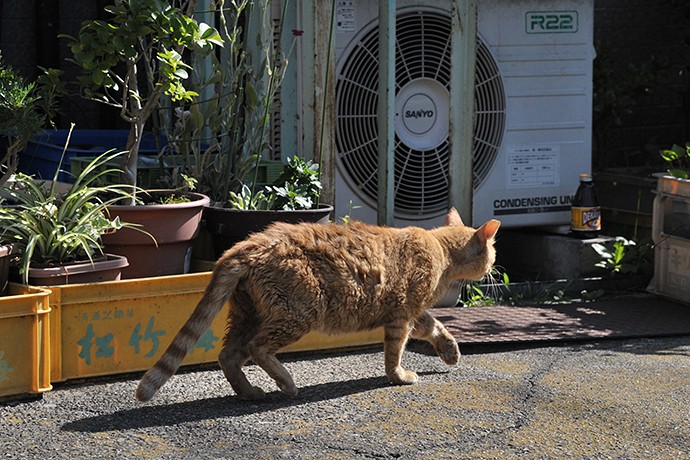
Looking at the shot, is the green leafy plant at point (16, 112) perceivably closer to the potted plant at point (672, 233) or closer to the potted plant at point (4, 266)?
the potted plant at point (4, 266)

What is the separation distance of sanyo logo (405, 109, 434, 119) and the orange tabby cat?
1807mm

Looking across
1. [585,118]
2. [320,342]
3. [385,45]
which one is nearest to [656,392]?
[320,342]

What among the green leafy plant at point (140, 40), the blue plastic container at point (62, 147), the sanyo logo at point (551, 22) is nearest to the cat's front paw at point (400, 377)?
the green leafy plant at point (140, 40)

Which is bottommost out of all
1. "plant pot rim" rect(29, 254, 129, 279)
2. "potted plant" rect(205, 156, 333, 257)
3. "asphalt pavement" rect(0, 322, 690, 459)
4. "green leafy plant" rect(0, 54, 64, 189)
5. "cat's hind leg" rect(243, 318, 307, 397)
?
"asphalt pavement" rect(0, 322, 690, 459)

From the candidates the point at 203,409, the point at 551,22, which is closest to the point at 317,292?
the point at 203,409

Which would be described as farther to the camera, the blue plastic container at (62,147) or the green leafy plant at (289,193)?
the blue plastic container at (62,147)

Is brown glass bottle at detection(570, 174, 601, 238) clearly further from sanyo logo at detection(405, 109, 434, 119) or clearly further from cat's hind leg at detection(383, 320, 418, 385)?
cat's hind leg at detection(383, 320, 418, 385)

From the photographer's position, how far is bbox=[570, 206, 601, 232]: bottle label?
745 centimetres

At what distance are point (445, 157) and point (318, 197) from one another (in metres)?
1.37

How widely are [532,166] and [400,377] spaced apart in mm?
2786

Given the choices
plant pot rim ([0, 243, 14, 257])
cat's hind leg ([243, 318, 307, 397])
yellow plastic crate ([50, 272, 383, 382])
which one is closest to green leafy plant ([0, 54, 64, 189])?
plant pot rim ([0, 243, 14, 257])

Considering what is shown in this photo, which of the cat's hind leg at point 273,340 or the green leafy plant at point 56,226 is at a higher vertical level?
the green leafy plant at point 56,226

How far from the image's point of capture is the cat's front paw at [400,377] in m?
5.16

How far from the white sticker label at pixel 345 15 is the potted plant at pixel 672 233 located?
6.92ft
